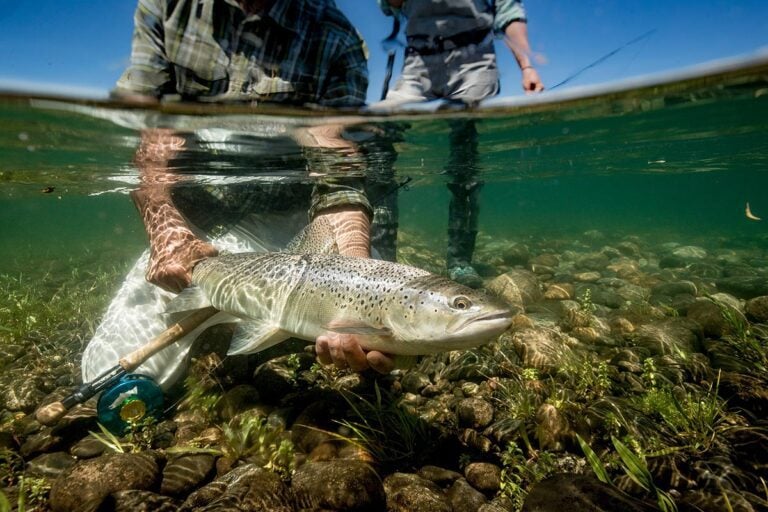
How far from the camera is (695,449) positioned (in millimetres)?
2742

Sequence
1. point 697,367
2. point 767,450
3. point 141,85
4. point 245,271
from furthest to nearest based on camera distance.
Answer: point 141,85
point 697,367
point 245,271
point 767,450

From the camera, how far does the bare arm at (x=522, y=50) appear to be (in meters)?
4.96

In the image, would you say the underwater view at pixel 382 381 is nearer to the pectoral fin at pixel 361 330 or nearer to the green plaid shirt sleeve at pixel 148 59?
the pectoral fin at pixel 361 330

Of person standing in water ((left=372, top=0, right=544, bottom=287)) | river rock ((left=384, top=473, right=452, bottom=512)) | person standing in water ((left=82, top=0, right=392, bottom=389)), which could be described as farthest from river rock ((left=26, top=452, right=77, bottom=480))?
person standing in water ((left=372, top=0, right=544, bottom=287))

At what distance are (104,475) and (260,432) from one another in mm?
1075

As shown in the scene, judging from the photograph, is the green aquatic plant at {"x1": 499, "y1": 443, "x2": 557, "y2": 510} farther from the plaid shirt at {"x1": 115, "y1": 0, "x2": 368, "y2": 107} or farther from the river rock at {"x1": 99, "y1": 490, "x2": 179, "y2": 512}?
the plaid shirt at {"x1": 115, "y1": 0, "x2": 368, "y2": 107}

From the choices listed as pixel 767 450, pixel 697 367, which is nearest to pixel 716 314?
pixel 697 367

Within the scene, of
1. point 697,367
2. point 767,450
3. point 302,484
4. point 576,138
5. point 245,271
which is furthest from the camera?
point 576,138

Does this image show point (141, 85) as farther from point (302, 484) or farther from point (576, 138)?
point (576, 138)

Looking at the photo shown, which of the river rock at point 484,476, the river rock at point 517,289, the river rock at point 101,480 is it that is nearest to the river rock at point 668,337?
the river rock at point 517,289

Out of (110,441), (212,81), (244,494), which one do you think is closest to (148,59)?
(212,81)

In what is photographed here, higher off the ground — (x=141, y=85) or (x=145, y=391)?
(x=141, y=85)

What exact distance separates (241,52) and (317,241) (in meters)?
2.52

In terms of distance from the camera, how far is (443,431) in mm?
3234
